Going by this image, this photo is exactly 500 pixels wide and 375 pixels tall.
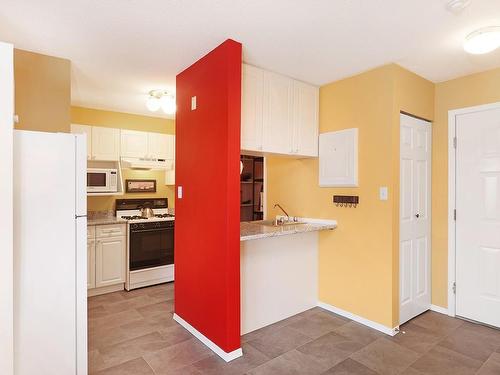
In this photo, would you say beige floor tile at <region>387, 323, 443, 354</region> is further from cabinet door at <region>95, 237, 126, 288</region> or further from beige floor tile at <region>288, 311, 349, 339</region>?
cabinet door at <region>95, 237, 126, 288</region>

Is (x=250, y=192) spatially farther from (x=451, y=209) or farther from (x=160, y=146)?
(x=451, y=209)

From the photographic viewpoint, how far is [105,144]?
14.2ft

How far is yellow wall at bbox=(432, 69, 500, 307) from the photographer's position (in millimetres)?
3254

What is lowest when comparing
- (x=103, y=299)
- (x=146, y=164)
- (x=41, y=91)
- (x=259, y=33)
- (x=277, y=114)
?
(x=103, y=299)

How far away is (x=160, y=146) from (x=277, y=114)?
7.87 feet

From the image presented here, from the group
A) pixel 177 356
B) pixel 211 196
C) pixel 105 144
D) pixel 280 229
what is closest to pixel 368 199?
pixel 280 229

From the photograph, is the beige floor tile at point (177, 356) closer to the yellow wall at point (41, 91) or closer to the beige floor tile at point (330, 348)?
the beige floor tile at point (330, 348)

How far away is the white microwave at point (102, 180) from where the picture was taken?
4.10 metres

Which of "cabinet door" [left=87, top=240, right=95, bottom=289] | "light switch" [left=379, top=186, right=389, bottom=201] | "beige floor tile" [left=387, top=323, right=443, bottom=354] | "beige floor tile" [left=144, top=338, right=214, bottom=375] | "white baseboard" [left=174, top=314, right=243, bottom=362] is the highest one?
"light switch" [left=379, top=186, right=389, bottom=201]

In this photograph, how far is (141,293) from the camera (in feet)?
13.0

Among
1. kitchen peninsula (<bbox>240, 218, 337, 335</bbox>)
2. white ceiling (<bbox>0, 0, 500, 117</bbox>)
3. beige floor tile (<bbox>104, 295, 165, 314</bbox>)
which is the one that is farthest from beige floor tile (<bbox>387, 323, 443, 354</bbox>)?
beige floor tile (<bbox>104, 295, 165, 314</bbox>)

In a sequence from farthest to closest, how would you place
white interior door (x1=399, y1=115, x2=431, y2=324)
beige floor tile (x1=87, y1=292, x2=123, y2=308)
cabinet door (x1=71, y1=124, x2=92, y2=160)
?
1. cabinet door (x1=71, y1=124, x2=92, y2=160)
2. beige floor tile (x1=87, y1=292, x2=123, y2=308)
3. white interior door (x1=399, y1=115, x2=431, y2=324)

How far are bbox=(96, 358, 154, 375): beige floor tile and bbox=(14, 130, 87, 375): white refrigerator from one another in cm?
27

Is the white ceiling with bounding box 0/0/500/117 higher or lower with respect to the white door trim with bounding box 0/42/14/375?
higher
